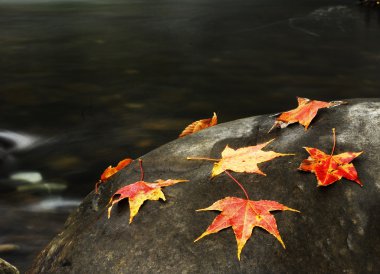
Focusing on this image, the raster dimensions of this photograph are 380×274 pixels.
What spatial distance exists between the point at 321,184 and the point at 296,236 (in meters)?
0.30

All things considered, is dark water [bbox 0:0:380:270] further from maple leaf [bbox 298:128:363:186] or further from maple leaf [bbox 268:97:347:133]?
maple leaf [bbox 298:128:363:186]

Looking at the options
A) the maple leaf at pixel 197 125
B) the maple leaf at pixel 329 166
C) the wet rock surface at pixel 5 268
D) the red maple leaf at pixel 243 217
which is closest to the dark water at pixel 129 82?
the wet rock surface at pixel 5 268

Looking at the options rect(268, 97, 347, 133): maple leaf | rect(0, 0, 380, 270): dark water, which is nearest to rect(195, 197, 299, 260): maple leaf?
rect(268, 97, 347, 133): maple leaf

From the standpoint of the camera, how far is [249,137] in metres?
2.72

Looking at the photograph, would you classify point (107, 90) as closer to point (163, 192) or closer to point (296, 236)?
point (163, 192)

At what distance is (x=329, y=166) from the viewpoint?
218 centimetres

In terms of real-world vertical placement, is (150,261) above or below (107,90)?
above

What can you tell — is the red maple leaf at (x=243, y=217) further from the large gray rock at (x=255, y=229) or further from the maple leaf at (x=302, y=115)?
the maple leaf at (x=302, y=115)

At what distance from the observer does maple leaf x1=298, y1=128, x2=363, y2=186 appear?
2.10 metres

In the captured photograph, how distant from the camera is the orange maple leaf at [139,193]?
2.19 meters

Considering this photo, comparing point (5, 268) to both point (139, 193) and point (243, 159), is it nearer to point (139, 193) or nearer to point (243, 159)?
point (139, 193)

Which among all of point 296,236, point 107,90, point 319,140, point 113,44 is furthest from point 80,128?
point 113,44

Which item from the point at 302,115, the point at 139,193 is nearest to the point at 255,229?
the point at 139,193

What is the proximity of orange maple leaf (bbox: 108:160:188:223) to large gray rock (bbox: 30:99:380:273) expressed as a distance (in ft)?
0.10
